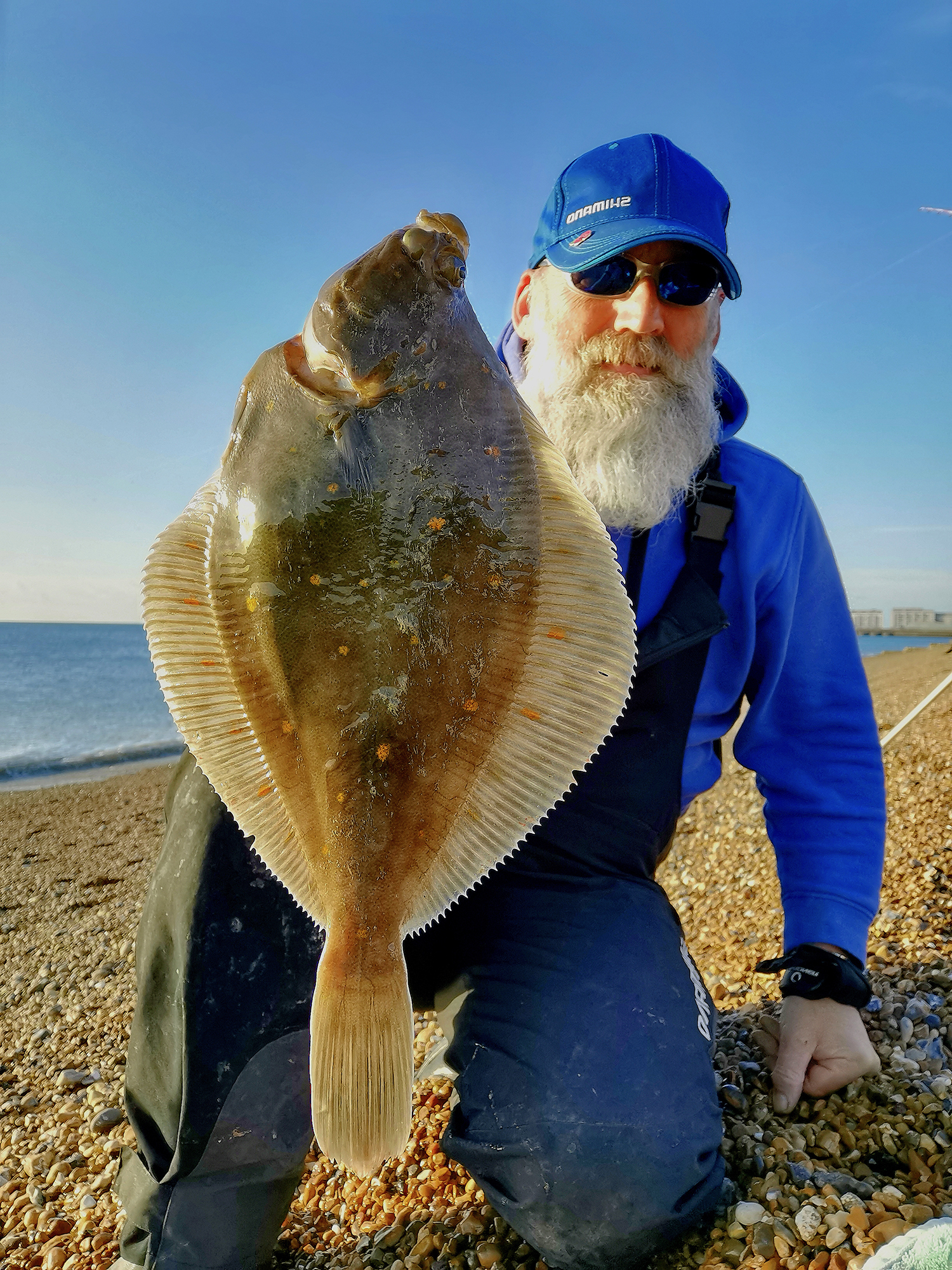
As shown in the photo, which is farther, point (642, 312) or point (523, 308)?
point (523, 308)

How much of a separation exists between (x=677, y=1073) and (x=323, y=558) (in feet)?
5.60

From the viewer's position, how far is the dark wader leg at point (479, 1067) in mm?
2033

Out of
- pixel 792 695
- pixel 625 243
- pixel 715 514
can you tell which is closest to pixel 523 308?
pixel 625 243

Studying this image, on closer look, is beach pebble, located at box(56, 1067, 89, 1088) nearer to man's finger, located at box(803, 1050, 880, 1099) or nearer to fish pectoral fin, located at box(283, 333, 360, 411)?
man's finger, located at box(803, 1050, 880, 1099)

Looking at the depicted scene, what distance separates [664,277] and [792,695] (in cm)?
161

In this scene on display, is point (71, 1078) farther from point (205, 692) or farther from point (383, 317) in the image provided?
point (383, 317)

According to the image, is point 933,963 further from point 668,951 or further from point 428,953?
point 428,953

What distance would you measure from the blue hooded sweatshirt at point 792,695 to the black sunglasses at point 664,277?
63 cm

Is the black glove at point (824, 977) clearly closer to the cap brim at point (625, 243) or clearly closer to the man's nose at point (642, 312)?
the man's nose at point (642, 312)

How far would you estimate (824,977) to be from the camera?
2520mm

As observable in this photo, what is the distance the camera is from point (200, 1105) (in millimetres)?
2033

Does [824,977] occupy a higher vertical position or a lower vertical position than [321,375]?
lower

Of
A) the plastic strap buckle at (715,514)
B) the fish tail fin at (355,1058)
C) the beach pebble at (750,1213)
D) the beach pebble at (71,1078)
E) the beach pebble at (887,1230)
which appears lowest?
the beach pebble at (71,1078)

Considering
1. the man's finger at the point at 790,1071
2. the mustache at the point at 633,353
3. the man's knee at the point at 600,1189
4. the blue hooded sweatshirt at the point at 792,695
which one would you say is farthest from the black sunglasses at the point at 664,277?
the man's knee at the point at 600,1189
